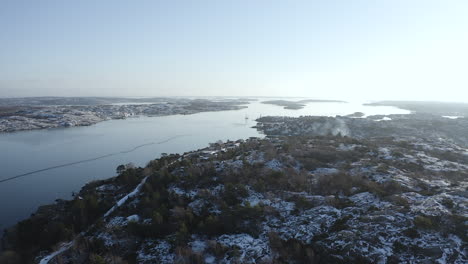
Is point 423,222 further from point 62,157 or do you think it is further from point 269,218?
point 62,157

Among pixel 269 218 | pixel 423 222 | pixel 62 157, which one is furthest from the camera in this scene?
pixel 62 157

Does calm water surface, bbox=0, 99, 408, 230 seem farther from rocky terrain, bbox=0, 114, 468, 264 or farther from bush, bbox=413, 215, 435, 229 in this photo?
bush, bbox=413, 215, 435, 229

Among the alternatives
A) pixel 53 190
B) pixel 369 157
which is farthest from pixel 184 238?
pixel 53 190

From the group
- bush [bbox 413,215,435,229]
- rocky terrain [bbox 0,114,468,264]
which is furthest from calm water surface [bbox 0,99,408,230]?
bush [bbox 413,215,435,229]

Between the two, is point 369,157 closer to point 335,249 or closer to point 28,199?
point 335,249

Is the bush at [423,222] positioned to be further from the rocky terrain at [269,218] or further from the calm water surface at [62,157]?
the calm water surface at [62,157]

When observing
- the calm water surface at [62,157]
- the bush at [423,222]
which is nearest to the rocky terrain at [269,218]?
the bush at [423,222]

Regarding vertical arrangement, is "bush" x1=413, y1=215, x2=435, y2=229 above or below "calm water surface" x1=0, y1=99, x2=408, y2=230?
above

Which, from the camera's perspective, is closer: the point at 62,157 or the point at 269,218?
A: the point at 269,218

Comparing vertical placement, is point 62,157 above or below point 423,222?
below

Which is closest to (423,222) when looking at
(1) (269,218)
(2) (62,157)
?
(1) (269,218)

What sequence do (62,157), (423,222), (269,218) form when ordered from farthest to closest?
(62,157)
(269,218)
(423,222)
